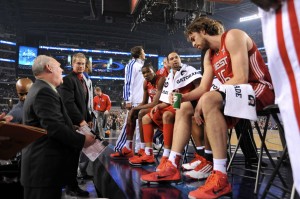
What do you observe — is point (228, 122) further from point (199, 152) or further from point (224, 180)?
point (199, 152)

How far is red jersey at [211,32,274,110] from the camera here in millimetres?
1896

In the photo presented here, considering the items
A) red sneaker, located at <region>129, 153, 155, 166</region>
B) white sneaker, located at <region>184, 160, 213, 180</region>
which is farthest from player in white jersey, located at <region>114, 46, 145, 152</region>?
white sneaker, located at <region>184, 160, 213, 180</region>

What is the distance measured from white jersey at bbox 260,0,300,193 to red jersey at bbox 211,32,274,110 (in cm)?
132

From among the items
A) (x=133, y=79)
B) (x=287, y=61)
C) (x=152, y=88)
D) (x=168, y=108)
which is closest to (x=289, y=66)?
(x=287, y=61)

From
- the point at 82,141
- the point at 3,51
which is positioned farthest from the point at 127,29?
the point at 82,141

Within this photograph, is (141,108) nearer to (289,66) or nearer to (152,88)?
(152,88)

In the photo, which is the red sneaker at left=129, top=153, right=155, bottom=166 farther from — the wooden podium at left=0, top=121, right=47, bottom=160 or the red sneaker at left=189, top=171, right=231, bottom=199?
the wooden podium at left=0, top=121, right=47, bottom=160

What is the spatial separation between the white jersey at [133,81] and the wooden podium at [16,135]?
269cm

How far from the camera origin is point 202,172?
7.70 feet

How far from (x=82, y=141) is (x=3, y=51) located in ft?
76.2

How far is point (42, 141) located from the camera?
1.81 m

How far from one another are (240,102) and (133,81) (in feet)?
9.12

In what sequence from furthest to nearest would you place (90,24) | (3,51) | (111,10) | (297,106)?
(3,51) → (90,24) → (111,10) → (297,106)

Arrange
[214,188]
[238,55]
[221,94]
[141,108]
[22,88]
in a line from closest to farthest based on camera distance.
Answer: [214,188] → [221,94] → [238,55] → [22,88] → [141,108]
